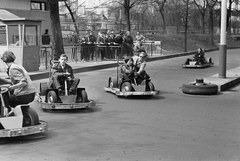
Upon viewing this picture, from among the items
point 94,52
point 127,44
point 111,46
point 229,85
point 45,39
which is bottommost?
point 229,85

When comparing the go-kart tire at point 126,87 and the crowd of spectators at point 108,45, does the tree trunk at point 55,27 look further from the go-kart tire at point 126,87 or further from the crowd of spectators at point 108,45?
the go-kart tire at point 126,87

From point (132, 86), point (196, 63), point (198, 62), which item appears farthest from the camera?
point (198, 62)

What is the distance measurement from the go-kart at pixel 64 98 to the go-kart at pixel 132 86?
1.82 m

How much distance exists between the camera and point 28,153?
6.11m

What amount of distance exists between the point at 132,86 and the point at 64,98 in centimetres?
261

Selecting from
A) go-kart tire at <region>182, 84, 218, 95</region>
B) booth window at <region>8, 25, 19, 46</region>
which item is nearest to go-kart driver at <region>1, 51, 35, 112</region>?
go-kart tire at <region>182, 84, 218, 95</region>

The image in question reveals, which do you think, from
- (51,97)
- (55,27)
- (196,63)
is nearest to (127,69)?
(51,97)

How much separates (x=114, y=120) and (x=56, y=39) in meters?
13.5

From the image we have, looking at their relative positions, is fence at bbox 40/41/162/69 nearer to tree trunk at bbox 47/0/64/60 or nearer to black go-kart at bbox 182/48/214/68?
tree trunk at bbox 47/0/64/60

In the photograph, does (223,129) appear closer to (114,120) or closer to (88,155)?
(114,120)

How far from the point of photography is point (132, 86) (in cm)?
1170

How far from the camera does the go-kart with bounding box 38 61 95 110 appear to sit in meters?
9.27

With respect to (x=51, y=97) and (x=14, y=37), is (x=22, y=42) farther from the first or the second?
(x=51, y=97)

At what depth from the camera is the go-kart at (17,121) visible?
6.67 metres
